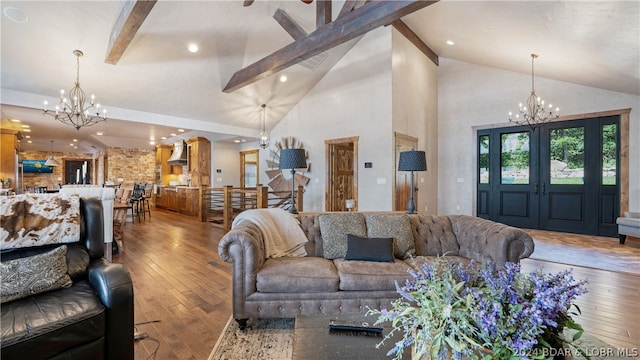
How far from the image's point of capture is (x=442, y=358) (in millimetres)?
927

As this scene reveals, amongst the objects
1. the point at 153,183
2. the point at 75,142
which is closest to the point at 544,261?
the point at 153,183

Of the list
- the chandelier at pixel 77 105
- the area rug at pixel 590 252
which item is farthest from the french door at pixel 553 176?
the chandelier at pixel 77 105

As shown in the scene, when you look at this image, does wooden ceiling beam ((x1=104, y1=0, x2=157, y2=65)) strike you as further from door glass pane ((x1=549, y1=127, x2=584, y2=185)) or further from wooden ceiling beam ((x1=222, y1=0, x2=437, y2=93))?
door glass pane ((x1=549, y1=127, x2=584, y2=185))

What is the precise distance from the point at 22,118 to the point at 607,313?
1072 cm

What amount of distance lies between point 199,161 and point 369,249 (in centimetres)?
811

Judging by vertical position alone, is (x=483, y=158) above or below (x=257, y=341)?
above

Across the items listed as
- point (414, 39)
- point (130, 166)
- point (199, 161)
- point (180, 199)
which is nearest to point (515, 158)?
point (414, 39)

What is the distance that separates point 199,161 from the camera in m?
9.34

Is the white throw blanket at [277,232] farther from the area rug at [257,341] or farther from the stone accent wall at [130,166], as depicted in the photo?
the stone accent wall at [130,166]

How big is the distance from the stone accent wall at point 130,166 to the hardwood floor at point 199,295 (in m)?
6.67

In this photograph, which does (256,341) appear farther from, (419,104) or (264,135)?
(264,135)

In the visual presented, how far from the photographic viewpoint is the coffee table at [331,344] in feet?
4.08

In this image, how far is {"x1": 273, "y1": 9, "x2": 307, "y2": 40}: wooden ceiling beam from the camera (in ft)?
16.1

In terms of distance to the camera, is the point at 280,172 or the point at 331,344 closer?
the point at 331,344
